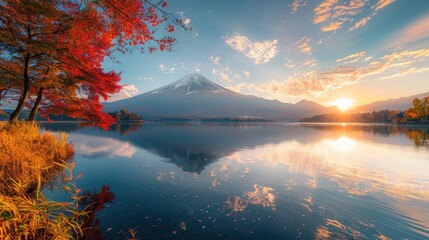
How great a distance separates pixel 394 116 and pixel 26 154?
124 meters

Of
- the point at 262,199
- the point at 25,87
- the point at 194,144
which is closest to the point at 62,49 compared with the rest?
the point at 25,87

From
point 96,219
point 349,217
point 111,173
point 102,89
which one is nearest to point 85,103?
point 102,89

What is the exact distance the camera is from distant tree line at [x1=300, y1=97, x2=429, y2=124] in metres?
64.9

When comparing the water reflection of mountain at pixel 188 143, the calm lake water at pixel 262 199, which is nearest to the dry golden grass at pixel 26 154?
the calm lake water at pixel 262 199

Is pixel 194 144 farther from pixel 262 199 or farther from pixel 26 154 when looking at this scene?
pixel 262 199

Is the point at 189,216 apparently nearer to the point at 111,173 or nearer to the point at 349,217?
the point at 349,217

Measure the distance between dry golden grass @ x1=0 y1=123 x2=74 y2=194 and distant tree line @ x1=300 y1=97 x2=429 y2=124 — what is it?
96333 millimetres

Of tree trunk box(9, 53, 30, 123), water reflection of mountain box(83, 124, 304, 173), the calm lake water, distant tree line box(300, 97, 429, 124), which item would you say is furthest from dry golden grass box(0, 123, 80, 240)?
distant tree line box(300, 97, 429, 124)

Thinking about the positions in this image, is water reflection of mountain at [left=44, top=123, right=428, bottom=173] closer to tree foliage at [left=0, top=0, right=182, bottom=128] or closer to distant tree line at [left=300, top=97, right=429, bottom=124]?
tree foliage at [left=0, top=0, right=182, bottom=128]

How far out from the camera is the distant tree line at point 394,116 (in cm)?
6488

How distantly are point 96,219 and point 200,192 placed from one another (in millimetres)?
3770

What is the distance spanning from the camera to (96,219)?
549 cm

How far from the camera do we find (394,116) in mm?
89688

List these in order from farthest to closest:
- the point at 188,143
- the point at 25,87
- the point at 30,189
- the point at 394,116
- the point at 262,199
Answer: the point at 394,116
the point at 188,143
the point at 25,87
the point at 262,199
the point at 30,189
